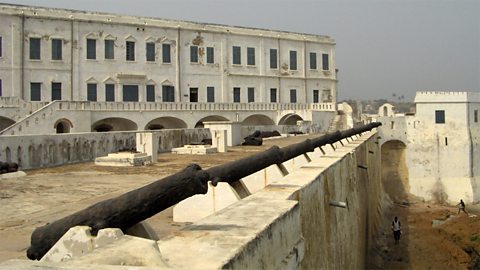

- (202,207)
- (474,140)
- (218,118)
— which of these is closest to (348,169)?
(202,207)

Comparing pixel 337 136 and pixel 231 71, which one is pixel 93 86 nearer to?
pixel 231 71

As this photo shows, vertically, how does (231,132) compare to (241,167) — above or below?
above

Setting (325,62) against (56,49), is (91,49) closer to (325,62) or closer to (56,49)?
(56,49)

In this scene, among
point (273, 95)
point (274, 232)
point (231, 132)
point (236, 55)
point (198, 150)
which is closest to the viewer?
point (274, 232)

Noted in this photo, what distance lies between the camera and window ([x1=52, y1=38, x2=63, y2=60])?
3162 centimetres

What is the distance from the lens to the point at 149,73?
115 ft

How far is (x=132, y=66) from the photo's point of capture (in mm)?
34625

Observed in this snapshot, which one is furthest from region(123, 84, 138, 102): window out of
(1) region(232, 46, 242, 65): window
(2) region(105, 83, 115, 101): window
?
(1) region(232, 46, 242, 65): window

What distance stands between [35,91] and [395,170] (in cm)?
2719

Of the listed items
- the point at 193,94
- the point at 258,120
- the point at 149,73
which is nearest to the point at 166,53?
the point at 149,73

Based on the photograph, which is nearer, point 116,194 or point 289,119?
point 116,194

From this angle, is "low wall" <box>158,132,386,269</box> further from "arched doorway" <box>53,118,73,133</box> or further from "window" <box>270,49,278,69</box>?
"window" <box>270,49,278,69</box>

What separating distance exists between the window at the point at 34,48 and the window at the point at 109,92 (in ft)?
16.5

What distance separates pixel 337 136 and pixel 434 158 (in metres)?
26.2
